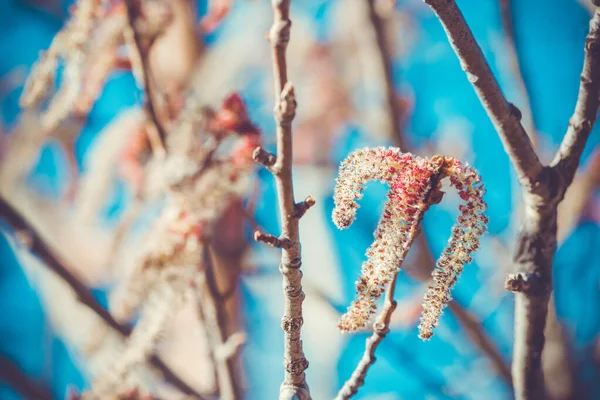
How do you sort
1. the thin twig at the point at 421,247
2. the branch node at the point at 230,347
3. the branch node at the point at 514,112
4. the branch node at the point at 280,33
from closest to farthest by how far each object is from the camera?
the branch node at the point at 280,33 → the branch node at the point at 514,112 → the branch node at the point at 230,347 → the thin twig at the point at 421,247

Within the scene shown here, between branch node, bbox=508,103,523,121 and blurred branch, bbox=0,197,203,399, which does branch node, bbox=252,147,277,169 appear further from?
blurred branch, bbox=0,197,203,399

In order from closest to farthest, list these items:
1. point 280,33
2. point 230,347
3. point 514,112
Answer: point 280,33, point 514,112, point 230,347

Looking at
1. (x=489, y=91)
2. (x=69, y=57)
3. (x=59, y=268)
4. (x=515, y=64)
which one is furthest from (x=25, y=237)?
(x=515, y=64)

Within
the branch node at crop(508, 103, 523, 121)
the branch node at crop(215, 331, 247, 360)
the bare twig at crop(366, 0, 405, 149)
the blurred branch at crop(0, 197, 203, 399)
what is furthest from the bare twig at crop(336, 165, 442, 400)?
the bare twig at crop(366, 0, 405, 149)

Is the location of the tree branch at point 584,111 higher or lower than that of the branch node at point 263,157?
higher

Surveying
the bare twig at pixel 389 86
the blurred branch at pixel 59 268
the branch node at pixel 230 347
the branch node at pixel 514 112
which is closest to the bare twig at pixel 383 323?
the branch node at pixel 514 112

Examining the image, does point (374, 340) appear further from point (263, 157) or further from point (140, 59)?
point (140, 59)

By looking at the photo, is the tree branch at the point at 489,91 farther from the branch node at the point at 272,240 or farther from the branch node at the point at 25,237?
the branch node at the point at 25,237
